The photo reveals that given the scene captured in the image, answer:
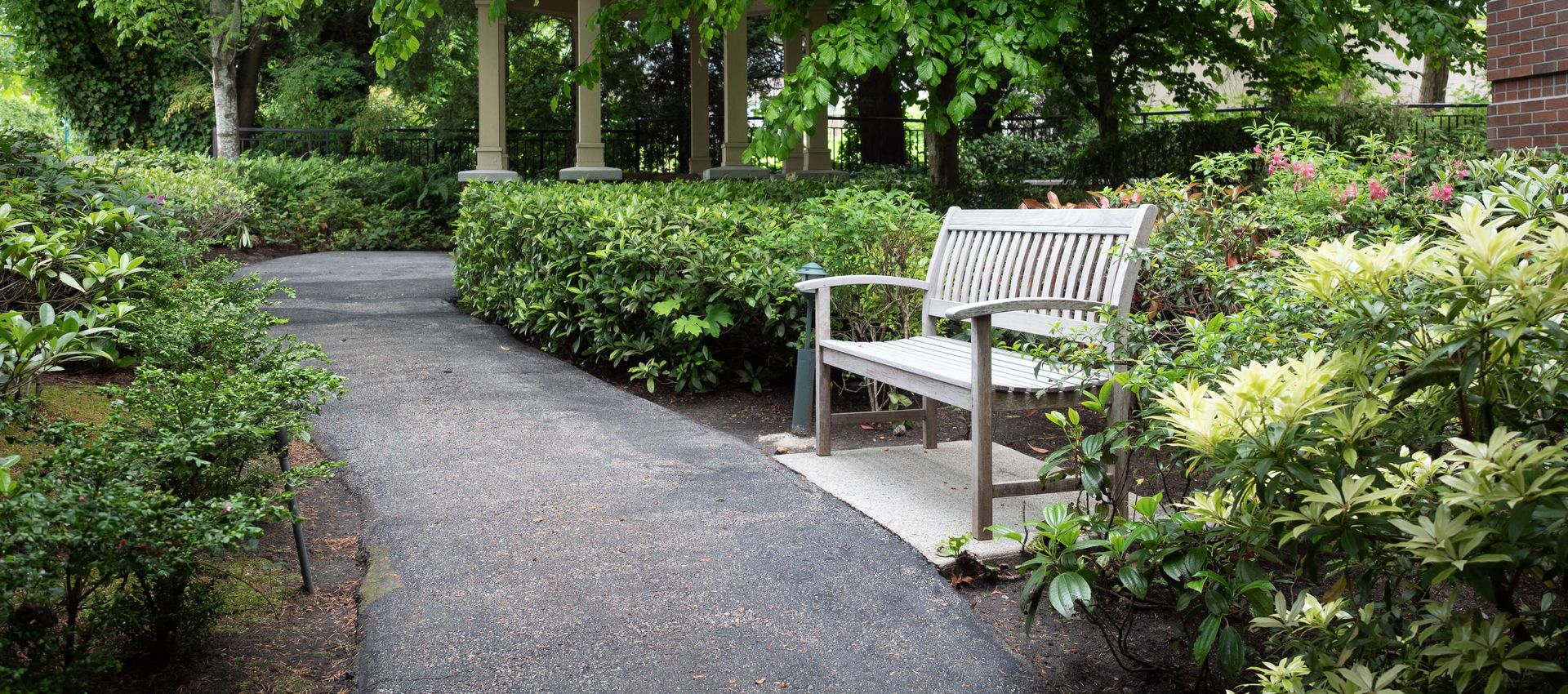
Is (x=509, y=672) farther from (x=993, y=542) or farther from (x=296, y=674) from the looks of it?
(x=993, y=542)

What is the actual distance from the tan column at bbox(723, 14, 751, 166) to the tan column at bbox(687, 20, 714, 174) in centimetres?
100

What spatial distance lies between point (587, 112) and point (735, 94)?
1.95m

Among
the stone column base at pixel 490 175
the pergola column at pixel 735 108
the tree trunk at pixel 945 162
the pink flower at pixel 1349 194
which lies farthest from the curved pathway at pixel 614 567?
the stone column base at pixel 490 175

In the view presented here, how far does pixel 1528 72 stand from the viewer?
744 cm

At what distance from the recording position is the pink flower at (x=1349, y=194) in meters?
4.94

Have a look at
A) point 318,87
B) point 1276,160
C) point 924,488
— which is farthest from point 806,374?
point 318,87

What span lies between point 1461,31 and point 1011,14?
20.7ft

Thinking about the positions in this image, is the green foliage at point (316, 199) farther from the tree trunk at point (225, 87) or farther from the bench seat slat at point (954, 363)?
the bench seat slat at point (954, 363)

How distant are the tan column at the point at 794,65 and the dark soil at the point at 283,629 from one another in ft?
32.5

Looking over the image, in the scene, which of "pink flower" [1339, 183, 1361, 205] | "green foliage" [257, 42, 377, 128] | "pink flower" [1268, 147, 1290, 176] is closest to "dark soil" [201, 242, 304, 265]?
"green foliage" [257, 42, 377, 128]

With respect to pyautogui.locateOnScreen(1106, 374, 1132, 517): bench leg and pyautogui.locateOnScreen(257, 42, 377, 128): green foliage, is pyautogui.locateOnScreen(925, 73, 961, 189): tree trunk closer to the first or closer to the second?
pyautogui.locateOnScreen(1106, 374, 1132, 517): bench leg

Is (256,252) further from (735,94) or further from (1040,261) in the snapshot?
(1040,261)

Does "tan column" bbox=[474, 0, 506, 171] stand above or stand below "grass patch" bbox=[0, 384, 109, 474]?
above

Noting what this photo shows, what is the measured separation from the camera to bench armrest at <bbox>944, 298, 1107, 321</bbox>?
374 centimetres
